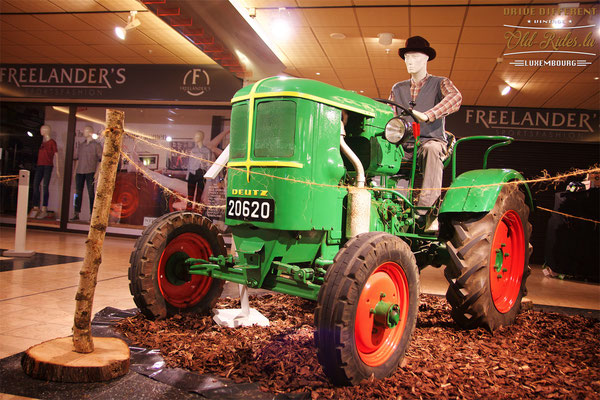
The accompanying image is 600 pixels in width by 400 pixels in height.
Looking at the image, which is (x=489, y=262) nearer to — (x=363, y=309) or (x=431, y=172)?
(x=431, y=172)

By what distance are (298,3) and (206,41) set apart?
54.0 inches

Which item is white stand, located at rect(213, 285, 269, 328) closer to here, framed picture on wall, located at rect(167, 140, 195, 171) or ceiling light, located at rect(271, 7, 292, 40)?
ceiling light, located at rect(271, 7, 292, 40)

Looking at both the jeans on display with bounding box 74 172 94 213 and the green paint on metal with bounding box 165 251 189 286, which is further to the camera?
the jeans on display with bounding box 74 172 94 213

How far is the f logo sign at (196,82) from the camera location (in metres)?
7.72

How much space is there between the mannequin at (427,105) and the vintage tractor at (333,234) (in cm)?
18

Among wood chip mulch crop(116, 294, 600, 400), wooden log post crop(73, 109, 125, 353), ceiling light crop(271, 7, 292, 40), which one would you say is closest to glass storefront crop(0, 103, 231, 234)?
ceiling light crop(271, 7, 292, 40)

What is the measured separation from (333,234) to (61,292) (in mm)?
2432

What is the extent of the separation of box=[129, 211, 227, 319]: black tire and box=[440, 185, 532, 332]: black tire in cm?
150

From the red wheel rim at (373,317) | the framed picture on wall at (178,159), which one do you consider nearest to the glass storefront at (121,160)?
the framed picture on wall at (178,159)

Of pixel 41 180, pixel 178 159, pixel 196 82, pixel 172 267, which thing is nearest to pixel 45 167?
pixel 41 180

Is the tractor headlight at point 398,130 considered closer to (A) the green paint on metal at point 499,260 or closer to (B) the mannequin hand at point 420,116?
(B) the mannequin hand at point 420,116

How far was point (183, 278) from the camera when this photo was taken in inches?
110

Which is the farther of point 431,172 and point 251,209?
point 431,172

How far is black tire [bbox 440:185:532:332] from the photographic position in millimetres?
2463
